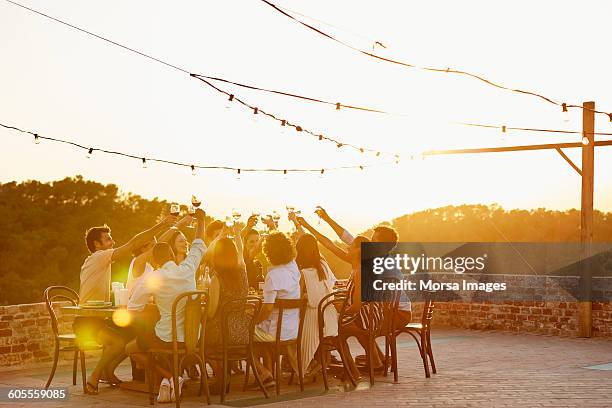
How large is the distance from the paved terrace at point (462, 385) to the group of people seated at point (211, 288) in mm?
282

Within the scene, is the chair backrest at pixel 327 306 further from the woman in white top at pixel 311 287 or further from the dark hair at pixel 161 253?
the dark hair at pixel 161 253

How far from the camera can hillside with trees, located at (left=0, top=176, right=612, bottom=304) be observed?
37.4 metres

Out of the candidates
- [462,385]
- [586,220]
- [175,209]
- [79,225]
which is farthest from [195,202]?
[79,225]

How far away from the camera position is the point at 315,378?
862 centimetres

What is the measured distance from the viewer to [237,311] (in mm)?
7621

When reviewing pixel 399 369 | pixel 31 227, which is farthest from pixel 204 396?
pixel 31 227

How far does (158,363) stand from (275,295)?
1.12m

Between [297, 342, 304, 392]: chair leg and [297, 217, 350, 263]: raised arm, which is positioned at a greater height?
[297, 217, 350, 263]: raised arm

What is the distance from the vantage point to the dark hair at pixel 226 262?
24.7 ft

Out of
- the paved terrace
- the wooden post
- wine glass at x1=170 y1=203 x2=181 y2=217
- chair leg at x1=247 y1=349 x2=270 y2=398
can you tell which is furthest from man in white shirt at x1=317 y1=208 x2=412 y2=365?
the wooden post

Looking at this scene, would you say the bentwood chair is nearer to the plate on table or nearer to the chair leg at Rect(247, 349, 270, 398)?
the chair leg at Rect(247, 349, 270, 398)

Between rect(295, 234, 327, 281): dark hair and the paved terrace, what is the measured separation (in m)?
1.06

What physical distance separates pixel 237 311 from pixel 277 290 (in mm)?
431

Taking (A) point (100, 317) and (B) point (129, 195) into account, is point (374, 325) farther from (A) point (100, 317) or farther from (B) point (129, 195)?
(B) point (129, 195)
